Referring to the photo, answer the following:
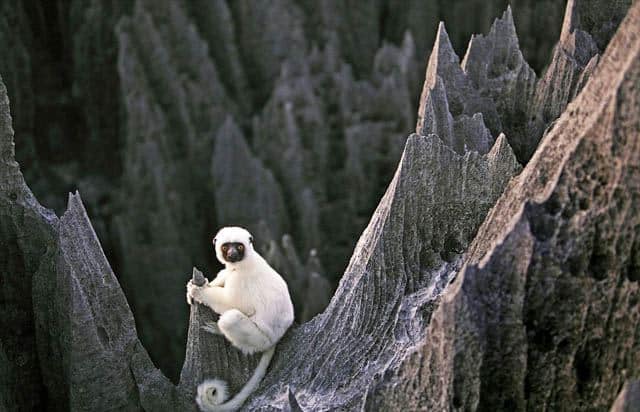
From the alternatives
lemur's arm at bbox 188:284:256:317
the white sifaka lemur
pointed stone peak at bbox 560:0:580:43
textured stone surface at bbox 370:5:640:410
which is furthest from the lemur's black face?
pointed stone peak at bbox 560:0:580:43

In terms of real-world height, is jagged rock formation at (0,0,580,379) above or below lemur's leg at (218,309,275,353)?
above

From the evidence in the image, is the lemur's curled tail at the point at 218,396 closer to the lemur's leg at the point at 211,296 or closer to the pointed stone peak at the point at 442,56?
the lemur's leg at the point at 211,296

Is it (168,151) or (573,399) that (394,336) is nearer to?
(573,399)

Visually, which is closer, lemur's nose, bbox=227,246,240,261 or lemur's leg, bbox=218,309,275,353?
lemur's leg, bbox=218,309,275,353

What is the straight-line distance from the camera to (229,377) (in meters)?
2.54

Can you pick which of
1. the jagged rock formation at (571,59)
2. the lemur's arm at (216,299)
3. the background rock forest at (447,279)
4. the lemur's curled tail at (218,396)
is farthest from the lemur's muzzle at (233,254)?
the jagged rock formation at (571,59)

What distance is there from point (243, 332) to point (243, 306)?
0.51 feet

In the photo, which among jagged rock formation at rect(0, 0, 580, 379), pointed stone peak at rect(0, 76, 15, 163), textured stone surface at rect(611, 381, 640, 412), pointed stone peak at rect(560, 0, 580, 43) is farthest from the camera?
jagged rock formation at rect(0, 0, 580, 379)

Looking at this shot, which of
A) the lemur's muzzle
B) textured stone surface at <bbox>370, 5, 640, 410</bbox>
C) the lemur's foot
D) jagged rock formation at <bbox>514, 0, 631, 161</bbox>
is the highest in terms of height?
jagged rock formation at <bbox>514, 0, 631, 161</bbox>

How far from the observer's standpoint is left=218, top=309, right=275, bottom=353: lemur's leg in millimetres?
2436

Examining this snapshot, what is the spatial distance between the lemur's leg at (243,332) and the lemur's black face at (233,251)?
0.63 feet

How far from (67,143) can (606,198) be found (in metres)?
6.60

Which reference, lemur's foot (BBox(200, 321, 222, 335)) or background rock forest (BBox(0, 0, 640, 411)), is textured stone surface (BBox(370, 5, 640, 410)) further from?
lemur's foot (BBox(200, 321, 222, 335))

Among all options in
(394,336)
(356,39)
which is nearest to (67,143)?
(356,39)
